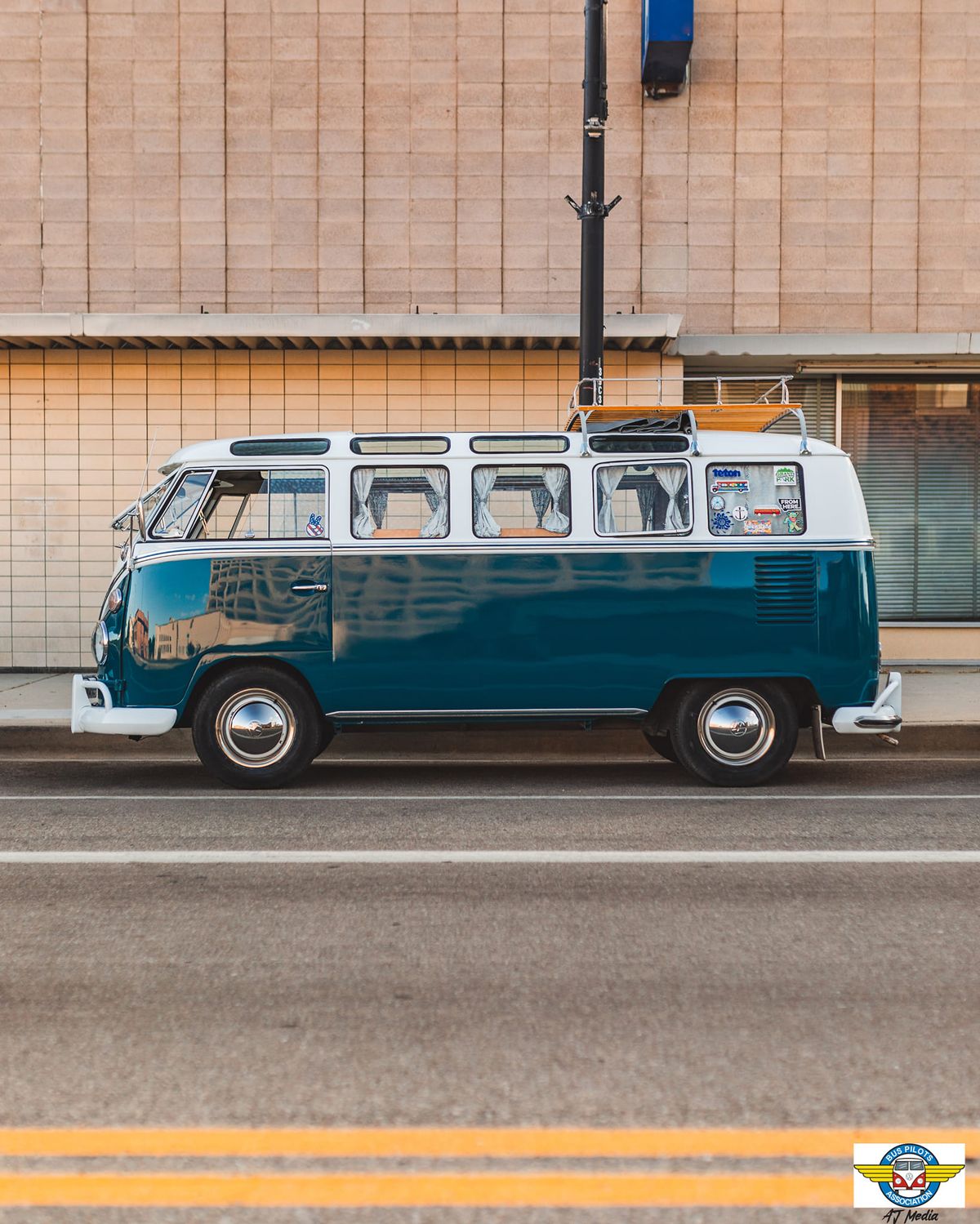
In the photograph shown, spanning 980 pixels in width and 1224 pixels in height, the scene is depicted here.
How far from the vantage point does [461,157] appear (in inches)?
555

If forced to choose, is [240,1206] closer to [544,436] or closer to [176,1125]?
[176,1125]

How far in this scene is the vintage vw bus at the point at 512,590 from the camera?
8.40 m

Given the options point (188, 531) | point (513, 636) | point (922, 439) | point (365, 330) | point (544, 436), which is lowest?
point (513, 636)

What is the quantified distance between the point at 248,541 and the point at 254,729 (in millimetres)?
1371

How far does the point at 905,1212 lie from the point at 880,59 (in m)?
14.5

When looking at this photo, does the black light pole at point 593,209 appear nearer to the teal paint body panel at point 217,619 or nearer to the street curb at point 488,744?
the street curb at point 488,744

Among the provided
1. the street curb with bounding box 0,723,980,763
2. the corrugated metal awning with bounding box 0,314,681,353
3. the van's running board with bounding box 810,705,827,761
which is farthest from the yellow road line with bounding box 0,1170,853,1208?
the corrugated metal awning with bounding box 0,314,681,353

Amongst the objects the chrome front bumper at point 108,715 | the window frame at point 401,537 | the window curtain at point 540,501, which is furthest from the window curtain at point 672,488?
the chrome front bumper at point 108,715

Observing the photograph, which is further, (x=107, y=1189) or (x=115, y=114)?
(x=115, y=114)

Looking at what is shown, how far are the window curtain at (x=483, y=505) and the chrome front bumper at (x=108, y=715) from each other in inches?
102

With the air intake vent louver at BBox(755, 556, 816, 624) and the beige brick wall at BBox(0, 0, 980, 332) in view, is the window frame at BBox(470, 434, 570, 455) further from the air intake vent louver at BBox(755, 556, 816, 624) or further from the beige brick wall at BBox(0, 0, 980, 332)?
the beige brick wall at BBox(0, 0, 980, 332)

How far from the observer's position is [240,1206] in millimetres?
2783

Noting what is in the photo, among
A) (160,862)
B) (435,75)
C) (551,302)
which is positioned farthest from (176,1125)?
(435,75)

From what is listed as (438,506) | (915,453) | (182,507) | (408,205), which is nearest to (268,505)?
Result: (182,507)
